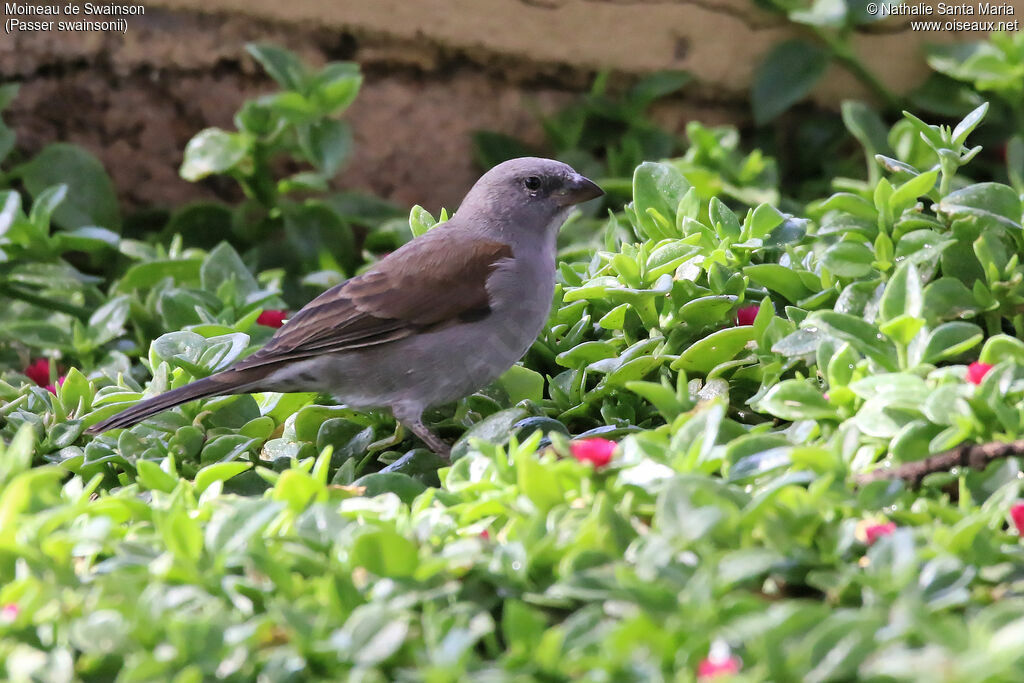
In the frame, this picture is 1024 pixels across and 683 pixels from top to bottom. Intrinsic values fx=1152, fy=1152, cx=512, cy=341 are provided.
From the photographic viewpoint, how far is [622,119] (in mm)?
5422

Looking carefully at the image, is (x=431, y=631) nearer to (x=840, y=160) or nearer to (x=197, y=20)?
(x=197, y=20)

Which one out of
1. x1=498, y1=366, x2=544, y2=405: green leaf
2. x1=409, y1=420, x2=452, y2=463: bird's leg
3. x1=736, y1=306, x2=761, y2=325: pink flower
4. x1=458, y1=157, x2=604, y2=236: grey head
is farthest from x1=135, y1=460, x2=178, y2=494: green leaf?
x1=458, y1=157, x2=604, y2=236: grey head

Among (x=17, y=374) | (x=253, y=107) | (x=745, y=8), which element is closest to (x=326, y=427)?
(x=17, y=374)

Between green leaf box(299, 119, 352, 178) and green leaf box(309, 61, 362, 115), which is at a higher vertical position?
green leaf box(309, 61, 362, 115)

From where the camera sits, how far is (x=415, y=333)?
3432mm

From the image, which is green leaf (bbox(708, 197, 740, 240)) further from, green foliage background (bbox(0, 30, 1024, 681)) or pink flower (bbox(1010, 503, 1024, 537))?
pink flower (bbox(1010, 503, 1024, 537))

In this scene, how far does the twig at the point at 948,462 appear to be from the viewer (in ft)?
7.27

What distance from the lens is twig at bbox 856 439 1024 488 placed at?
2.21 meters

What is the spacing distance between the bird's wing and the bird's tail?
0.78 ft

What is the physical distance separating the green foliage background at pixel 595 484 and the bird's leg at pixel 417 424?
0.28 ft

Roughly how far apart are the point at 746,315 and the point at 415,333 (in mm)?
972

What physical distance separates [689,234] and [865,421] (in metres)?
1.11

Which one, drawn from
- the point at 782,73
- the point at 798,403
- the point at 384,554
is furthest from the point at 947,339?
the point at 782,73

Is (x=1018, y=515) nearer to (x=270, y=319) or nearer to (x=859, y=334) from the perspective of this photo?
(x=859, y=334)
